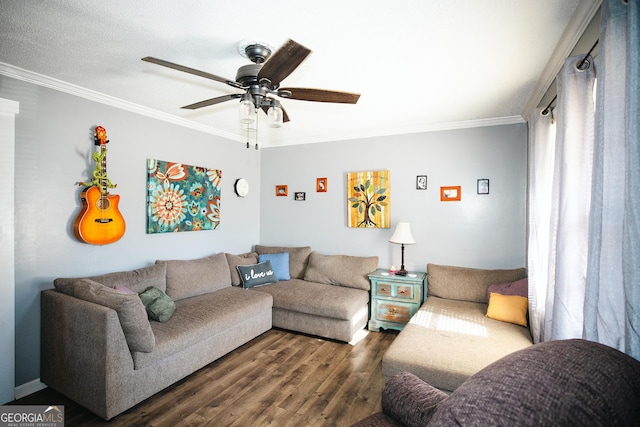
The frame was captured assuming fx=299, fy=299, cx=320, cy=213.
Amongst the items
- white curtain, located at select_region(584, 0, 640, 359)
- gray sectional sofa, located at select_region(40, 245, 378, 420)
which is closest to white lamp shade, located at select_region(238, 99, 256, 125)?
gray sectional sofa, located at select_region(40, 245, 378, 420)

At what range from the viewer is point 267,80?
171cm

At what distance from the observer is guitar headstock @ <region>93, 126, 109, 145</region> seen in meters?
2.70

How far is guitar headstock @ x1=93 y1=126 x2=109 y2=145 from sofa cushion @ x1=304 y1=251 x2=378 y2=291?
8.79 ft

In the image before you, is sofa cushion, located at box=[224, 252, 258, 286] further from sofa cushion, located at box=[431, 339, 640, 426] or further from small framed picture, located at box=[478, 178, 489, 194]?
sofa cushion, located at box=[431, 339, 640, 426]

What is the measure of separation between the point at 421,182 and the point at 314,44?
2.40 m

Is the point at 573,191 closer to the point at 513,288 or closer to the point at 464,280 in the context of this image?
the point at 513,288

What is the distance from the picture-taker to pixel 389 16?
5.39 ft

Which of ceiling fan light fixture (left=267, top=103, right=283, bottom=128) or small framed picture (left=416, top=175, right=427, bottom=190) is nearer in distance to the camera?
ceiling fan light fixture (left=267, top=103, right=283, bottom=128)

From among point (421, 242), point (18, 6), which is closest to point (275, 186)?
Answer: point (421, 242)

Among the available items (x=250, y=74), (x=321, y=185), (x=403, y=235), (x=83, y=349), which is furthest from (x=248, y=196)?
(x=250, y=74)

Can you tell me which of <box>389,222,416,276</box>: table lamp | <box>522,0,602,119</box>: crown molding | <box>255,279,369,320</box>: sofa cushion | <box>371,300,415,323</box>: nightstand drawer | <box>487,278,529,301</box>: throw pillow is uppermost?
<box>522,0,602,119</box>: crown molding

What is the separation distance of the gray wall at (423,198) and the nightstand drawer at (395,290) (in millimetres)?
455

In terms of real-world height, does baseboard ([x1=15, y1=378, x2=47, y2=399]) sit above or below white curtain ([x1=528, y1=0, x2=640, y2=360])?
below

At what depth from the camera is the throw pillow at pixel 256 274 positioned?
3.73 metres
